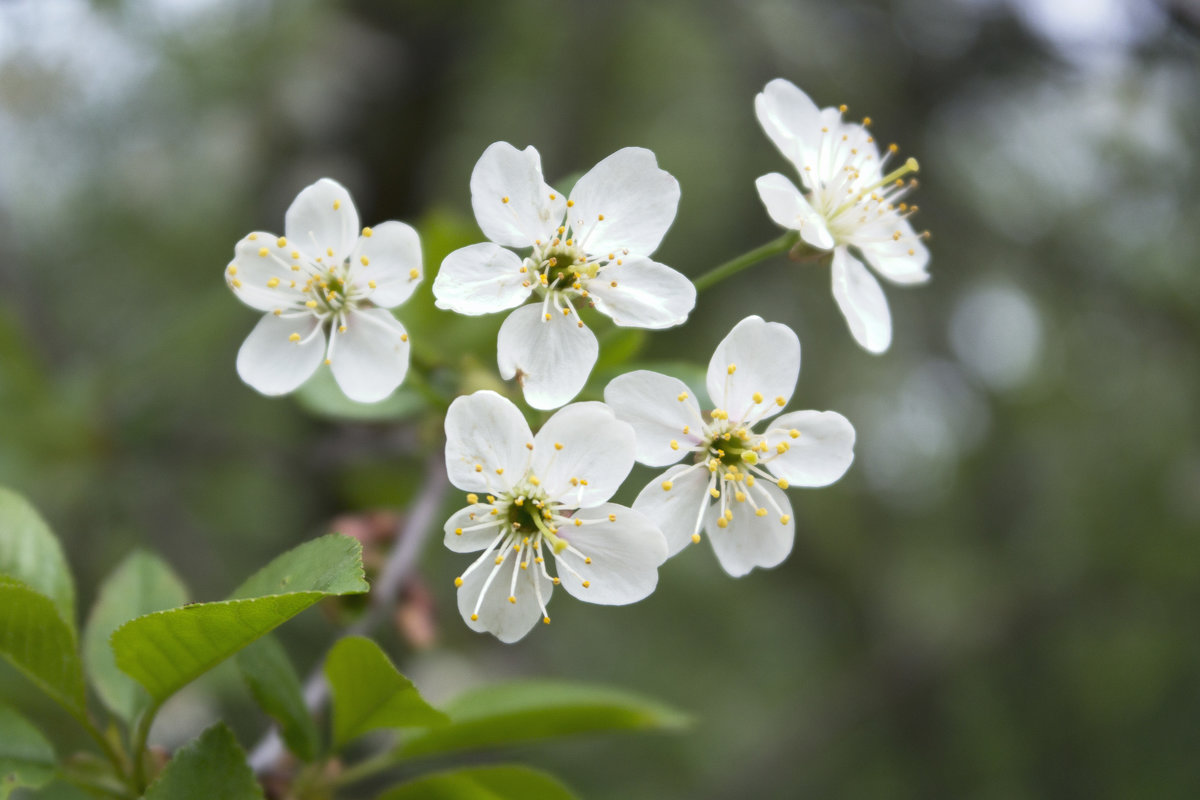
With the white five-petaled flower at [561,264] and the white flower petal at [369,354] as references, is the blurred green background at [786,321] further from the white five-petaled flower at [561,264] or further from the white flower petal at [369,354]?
the white five-petaled flower at [561,264]

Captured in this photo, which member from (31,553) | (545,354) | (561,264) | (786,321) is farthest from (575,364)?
(786,321)

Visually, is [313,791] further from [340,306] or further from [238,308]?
[238,308]

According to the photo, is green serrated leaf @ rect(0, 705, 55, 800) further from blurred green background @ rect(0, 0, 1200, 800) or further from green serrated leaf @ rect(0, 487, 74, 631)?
blurred green background @ rect(0, 0, 1200, 800)

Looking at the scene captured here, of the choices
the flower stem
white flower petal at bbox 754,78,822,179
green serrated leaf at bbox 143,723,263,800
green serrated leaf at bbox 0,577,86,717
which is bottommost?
green serrated leaf at bbox 143,723,263,800

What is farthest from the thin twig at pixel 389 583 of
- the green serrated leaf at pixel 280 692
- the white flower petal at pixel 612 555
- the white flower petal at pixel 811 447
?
the white flower petal at pixel 811 447

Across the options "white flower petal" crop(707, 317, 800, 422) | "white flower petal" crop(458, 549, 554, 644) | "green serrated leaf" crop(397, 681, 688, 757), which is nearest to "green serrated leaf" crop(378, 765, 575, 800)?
"green serrated leaf" crop(397, 681, 688, 757)

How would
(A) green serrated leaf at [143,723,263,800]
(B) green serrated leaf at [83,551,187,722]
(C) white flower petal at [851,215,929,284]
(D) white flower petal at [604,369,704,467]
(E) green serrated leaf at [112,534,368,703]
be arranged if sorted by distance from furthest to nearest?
(C) white flower petal at [851,215,929,284]
(B) green serrated leaf at [83,551,187,722]
(D) white flower petal at [604,369,704,467]
(A) green serrated leaf at [143,723,263,800]
(E) green serrated leaf at [112,534,368,703]

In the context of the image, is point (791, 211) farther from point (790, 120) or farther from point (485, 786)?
point (485, 786)

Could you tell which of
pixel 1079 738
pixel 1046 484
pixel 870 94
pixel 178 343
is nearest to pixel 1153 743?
pixel 1079 738
